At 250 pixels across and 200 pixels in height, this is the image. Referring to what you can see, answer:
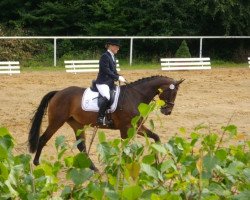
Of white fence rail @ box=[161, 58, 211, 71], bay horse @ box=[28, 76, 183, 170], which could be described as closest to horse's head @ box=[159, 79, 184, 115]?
bay horse @ box=[28, 76, 183, 170]

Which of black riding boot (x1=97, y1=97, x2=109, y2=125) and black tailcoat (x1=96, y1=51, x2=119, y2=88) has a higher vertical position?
black tailcoat (x1=96, y1=51, x2=119, y2=88)

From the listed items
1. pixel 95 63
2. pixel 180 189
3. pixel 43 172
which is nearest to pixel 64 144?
pixel 43 172

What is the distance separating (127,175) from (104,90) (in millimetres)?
9128

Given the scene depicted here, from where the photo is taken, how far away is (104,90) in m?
11.3

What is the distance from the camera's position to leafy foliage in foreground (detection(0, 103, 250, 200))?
2250mm

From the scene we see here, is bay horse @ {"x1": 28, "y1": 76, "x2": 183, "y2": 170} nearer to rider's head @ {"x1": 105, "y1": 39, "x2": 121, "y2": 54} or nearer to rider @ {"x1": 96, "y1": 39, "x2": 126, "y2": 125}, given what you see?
rider @ {"x1": 96, "y1": 39, "x2": 126, "y2": 125}

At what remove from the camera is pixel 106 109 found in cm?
1133

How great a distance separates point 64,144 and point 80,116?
344 inches

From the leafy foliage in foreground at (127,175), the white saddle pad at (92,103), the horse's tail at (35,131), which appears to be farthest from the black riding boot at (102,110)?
the leafy foliage in foreground at (127,175)

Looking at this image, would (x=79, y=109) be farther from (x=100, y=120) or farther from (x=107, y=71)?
(x=107, y=71)

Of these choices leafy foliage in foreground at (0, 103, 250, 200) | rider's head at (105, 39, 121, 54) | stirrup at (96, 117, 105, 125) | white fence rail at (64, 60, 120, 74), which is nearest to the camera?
leafy foliage in foreground at (0, 103, 250, 200)

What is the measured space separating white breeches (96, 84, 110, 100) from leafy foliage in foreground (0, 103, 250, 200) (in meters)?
8.50

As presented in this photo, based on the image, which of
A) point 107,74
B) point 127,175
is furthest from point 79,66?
point 127,175

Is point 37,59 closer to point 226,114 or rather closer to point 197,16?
point 197,16
